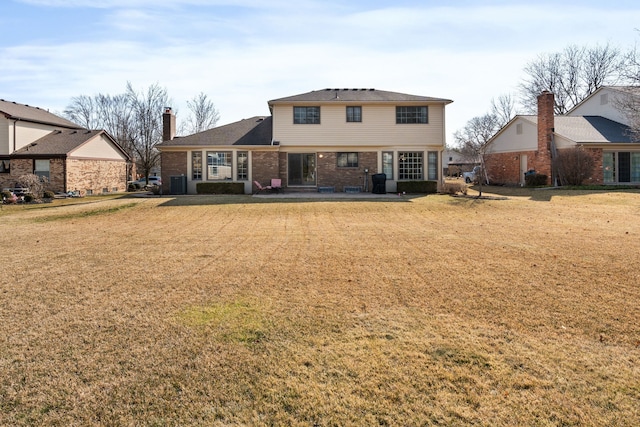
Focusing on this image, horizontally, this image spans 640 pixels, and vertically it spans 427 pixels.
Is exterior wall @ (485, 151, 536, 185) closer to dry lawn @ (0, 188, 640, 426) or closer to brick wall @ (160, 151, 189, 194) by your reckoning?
dry lawn @ (0, 188, 640, 426)

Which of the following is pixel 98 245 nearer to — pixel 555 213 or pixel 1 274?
pixel 1 274

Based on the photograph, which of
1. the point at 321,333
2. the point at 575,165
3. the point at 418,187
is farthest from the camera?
the point at 575,165

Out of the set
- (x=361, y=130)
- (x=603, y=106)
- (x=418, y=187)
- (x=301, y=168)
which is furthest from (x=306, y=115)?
(x=603, y=106)

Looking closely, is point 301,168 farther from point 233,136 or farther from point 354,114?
point 233,136

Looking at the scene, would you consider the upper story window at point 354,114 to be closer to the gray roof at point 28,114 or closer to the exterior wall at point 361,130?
the exterior wall at point 361,130

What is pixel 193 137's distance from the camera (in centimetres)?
2456

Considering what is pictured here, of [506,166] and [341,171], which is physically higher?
[506,166]

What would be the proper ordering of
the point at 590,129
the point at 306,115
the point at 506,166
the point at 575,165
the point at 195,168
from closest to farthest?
1. the point at 306,115
2. the point at 195,168
3. the point at 575,165
4. the point at 590,129
5. the point at 506,166

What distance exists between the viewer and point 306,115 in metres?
23.5

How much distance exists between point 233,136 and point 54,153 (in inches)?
463

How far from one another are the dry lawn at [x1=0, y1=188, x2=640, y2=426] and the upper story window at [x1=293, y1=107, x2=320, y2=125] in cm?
1489

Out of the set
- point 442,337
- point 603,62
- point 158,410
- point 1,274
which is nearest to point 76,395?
point 158,410

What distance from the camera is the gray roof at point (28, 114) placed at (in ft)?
91.6

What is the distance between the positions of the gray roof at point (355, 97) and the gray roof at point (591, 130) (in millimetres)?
9669
